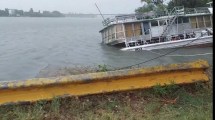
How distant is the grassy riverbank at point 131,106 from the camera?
467cm

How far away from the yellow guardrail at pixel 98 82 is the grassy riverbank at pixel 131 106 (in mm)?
94

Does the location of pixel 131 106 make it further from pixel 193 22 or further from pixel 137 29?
pixel 193 22

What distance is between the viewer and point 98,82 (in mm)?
5230

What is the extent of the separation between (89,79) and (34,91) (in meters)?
0.79

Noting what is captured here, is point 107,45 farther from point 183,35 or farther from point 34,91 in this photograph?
point 34,91

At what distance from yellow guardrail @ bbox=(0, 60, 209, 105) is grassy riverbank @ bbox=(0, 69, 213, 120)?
0.31ft

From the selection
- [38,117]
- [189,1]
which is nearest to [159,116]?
[38,117]

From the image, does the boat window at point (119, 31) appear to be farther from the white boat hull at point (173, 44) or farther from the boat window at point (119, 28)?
the white boat hull at point (173, 44)

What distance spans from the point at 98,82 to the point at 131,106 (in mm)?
592

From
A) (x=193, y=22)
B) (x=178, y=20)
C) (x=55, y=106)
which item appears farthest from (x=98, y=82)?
(x=193, y=22)

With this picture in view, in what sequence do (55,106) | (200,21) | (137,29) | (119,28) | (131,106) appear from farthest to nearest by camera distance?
(200,21) → (137,29) → (119,28) → (131,106) → (55,106)

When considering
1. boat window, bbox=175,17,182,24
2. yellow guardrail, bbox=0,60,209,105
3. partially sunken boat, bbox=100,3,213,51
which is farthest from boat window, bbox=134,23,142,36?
yellow guardrail, bbox=0,60,209,105

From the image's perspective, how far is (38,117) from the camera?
4.66 meters

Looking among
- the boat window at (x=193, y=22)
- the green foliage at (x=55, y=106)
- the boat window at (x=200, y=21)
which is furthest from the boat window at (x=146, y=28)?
the green foliage at (x=55, y=106)
